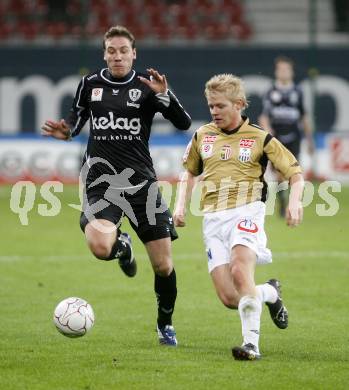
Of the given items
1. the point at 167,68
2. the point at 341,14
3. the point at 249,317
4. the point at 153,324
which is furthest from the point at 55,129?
the point at 341,14

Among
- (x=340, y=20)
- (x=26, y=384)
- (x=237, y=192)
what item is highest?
(x=340, y=20)

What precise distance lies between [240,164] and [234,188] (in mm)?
178

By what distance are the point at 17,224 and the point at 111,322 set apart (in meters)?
8.41

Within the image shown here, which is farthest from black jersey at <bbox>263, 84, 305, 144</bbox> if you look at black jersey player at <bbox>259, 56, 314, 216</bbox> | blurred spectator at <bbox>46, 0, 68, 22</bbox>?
blurred spectator at <bbox>46, 0, 68, 22</bbox>

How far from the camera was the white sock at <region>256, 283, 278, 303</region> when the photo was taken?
7367 millimetres

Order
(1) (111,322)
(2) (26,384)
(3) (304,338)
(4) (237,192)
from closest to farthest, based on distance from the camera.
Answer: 1. (2) (26,384)
2. (4) (237,192)
3. (3) (304,338)
4. (1) (111,322)

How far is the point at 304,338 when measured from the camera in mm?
8031

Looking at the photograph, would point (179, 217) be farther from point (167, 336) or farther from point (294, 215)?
point (167, 336)

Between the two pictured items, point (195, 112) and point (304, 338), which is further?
point (195, 112)

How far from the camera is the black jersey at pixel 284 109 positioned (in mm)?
17031

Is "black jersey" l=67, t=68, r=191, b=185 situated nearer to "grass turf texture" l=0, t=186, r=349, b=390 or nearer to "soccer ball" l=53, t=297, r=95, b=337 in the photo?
"soccer ball" l=53, t=297, r=95, b=337

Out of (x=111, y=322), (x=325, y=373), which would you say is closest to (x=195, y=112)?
(x=111, y=322)

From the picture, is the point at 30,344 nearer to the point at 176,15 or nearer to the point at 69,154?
the point at 69,154

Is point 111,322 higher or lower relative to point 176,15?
lower
